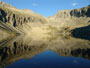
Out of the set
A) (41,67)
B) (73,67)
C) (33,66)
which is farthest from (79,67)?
(33,66)

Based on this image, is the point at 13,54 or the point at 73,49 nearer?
the point at 13,54

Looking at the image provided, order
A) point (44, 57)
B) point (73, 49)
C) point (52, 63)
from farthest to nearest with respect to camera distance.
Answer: point (73, 49) → point (44, 57) → point (52, 63)

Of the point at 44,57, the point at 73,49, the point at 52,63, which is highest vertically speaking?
the point at 73,49

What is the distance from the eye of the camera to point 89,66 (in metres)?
22.9

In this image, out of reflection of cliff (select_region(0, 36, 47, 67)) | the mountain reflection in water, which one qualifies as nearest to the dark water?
the mountain reflection in water

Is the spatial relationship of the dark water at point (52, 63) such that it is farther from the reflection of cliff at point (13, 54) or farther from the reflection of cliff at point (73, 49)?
the reflection of cliff at point (73, 49)

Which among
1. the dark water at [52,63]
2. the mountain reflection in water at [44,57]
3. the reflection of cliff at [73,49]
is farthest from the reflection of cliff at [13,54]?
the reflection of cliff at [73,49]

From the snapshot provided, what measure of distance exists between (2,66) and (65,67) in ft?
41.9

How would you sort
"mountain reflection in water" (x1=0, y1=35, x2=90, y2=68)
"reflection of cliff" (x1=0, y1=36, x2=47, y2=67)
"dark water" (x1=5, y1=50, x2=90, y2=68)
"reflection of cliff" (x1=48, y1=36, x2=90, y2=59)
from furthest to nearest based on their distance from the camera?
1. "reflection of cliff" (x1=48, y1=36, x2=90, y2=59)
2. "reflection of cliff" (x1=0, y1=36, x2=47, y2=67)
3. "mountain reflection in water" (x1=0, y1=35, x2=90, y2=68)
4. "dark water" (x1=5, y1=50, x2=90, y2=68)

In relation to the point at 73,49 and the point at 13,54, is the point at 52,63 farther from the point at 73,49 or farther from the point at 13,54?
the point at 73,49

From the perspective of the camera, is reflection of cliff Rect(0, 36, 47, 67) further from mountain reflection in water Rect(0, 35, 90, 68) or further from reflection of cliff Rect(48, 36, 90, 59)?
reflection of cliff Rect(48, 36, 90, 59)

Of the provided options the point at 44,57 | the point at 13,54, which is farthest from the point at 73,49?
the point at 13,54

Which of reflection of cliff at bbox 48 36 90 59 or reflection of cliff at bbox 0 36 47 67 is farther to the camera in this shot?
reflection of cliff at bbox 48 36 90 59

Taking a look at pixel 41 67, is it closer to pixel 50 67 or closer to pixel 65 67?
pixel 50 67
